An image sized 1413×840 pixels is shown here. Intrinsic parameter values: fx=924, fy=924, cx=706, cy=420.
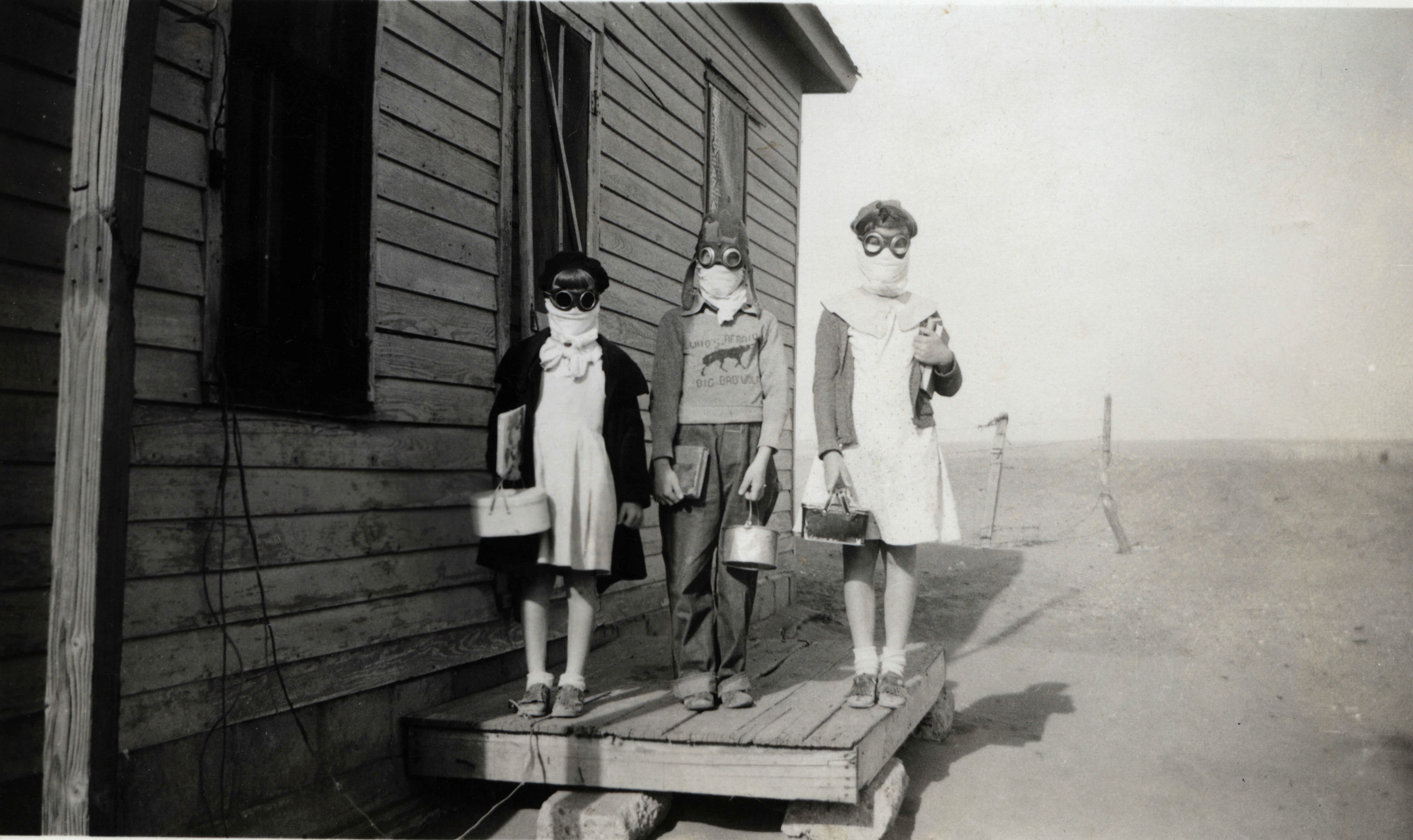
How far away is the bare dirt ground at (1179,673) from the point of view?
397 cm

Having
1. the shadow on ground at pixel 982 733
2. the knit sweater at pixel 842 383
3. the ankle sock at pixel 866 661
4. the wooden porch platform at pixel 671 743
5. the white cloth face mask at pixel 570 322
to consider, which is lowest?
the shadow on ground at pixel 982 733

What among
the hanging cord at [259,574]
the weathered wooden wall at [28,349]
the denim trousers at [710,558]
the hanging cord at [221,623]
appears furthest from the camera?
the denim trousers at [710,558]

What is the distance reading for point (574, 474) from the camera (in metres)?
3.40

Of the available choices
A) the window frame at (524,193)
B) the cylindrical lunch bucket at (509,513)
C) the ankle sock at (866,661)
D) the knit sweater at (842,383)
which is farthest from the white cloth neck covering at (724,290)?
the ankle sock at (866,661)

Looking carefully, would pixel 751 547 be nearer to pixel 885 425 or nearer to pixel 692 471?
pixel 692 471

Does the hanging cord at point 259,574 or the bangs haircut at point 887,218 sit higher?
the bangs haircut at point 887,218

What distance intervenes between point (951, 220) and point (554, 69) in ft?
7.64

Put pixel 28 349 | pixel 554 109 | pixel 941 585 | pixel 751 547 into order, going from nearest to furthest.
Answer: pixel 28 349, pixel 751 547, pixel 554 109, pixel 941 585

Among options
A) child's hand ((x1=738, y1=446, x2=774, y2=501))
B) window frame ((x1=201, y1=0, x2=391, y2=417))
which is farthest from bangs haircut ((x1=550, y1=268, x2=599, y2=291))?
window frame ((x1=201, y1=0, x2=391, y2=417))

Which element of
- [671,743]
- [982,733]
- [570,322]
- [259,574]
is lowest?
[982,733]

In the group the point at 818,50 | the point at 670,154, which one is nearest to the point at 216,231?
the point at 670,154

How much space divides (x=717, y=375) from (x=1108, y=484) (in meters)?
8.21

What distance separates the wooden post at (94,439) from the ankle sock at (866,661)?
251 centimetres

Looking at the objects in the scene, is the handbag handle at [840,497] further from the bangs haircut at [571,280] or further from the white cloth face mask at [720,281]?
the bangs haircut at [571,280]
